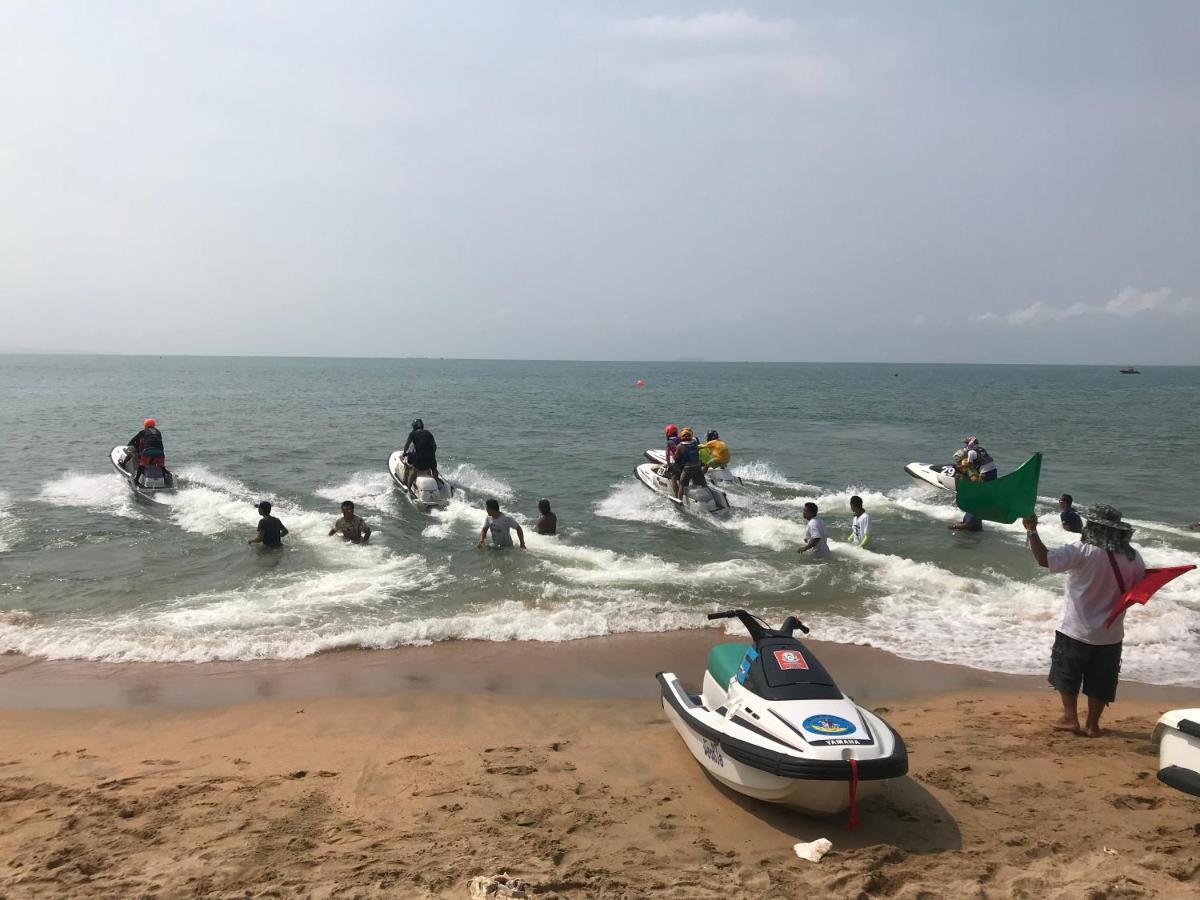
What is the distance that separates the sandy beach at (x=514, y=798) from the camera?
14.5 ft

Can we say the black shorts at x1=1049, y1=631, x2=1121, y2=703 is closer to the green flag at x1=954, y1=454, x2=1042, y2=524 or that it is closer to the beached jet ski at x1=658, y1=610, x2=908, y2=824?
the green flag at x1=954, y1=454, x2=1042, y2=524

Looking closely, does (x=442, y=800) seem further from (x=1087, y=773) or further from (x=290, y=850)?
(x=1087, y=773)

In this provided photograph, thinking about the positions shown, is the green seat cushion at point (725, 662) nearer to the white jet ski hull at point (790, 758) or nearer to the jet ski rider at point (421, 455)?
the white jet ski hull at point (790, 758)

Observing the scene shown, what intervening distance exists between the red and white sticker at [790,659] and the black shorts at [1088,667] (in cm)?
245

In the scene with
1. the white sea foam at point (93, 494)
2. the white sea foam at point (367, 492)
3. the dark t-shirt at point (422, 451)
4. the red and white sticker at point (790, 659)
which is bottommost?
the white sea foam at point (93, 494)

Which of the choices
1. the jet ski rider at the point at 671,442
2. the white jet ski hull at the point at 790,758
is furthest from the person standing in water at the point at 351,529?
the white jet ski hull at the point at 790,758

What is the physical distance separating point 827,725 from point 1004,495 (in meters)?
4.12

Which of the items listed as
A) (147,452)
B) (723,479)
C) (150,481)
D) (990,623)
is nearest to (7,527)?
(150,481)

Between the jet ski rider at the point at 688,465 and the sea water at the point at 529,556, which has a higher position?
the jet ski rider at the point at 688,465

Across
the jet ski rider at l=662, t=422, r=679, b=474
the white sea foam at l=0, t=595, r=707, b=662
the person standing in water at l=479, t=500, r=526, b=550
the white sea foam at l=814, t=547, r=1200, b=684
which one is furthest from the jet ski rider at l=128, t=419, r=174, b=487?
the white sea foam at l=814, t=547, r=1200, b=684

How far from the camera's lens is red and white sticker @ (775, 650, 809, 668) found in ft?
18.4

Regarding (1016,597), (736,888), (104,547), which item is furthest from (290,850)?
(104,547)

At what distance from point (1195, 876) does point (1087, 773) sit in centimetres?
150

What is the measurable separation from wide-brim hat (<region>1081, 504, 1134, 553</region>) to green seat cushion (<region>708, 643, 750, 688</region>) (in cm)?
294
